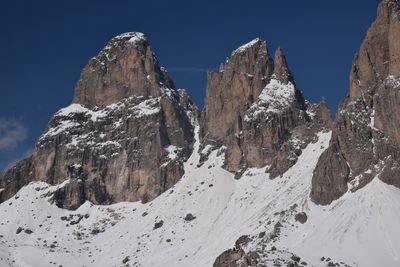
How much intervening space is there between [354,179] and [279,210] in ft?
63.9

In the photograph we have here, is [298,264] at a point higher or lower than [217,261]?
lower

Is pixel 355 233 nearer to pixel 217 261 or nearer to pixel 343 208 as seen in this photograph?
Result: pixel 343 208

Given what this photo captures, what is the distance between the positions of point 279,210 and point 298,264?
36566mm

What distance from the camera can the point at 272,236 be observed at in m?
180

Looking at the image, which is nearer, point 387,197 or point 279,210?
point 387,197

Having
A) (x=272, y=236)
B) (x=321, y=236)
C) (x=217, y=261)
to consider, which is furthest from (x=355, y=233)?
(x=217, y=261)

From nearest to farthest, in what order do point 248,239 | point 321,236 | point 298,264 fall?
point 298,264 < point 321,236 < point 248,239

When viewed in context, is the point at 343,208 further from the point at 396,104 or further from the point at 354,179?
the point at 396,104

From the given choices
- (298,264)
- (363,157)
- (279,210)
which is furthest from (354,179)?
Result: (298,264)

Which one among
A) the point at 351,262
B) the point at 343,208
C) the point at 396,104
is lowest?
the point at 351,262

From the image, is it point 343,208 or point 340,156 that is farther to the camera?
point 340,156

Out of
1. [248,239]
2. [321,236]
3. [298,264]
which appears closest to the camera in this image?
[298,264]

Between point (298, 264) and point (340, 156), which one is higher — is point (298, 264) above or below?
below

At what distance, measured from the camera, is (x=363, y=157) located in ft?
622
